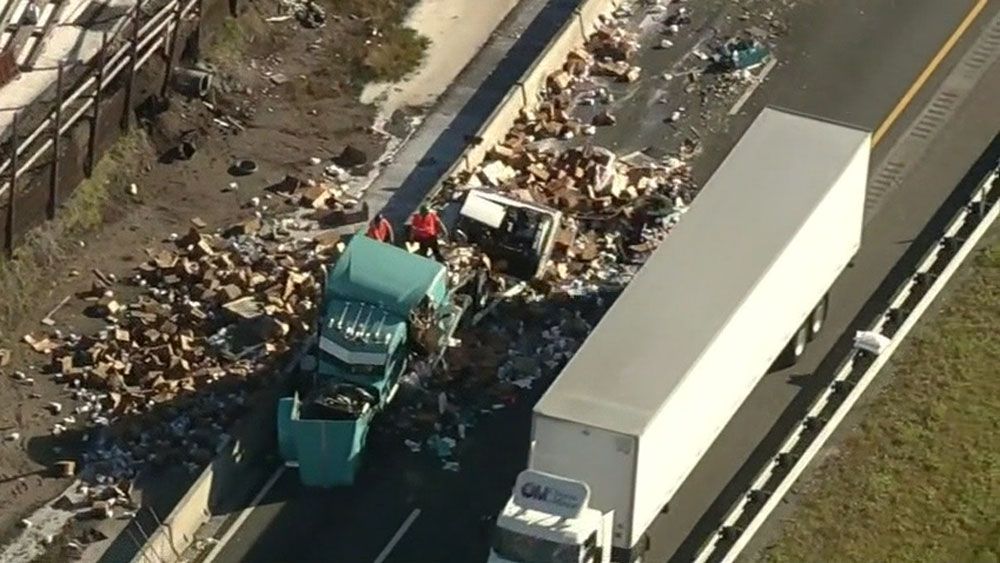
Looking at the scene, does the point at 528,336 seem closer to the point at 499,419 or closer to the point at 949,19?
the point at 499,419

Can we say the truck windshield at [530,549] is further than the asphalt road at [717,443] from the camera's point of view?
No

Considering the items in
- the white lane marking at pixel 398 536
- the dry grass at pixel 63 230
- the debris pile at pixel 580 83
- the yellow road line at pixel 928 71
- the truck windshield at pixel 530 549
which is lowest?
the dry grass at pixel 63 230

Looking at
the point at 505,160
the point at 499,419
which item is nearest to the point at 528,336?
the point at 499,419

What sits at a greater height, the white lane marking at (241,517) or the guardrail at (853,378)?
the guardrail at (853,378)

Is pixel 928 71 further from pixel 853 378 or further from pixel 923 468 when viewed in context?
pixel 923 468

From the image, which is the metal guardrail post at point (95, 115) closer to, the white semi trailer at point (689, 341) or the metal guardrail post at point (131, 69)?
the metal guardrail post at point (131, 69)

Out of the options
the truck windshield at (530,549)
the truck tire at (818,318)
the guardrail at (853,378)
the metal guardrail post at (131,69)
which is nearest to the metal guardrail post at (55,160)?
the metal guardrail post at (131,69)

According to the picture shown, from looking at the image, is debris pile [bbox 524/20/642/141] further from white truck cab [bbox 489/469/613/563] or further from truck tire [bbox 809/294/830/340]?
white truck cab [bbox 489/469/613/563]

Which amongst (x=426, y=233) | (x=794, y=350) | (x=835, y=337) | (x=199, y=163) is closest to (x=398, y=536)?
(x=426, y=233)
